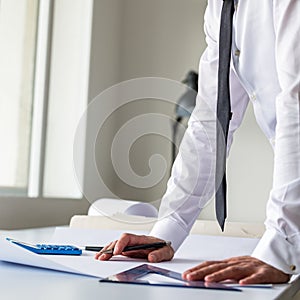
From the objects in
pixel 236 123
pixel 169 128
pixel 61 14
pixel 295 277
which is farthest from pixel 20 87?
pixel 295 277

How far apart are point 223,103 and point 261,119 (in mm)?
132

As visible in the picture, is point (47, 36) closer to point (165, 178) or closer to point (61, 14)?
point (61, 14)

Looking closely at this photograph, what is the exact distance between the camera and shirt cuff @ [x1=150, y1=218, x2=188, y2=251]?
43.2 inches

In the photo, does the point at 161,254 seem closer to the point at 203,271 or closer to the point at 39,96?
the point at 203,271

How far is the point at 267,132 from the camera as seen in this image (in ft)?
3.91

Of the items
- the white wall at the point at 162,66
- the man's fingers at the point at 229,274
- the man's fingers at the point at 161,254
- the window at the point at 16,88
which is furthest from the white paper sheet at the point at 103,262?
the white wall at the point at 162,66

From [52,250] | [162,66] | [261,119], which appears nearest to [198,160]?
[261,119]

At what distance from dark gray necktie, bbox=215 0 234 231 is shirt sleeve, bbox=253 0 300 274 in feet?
0.45

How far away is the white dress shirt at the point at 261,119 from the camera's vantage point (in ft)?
2.73

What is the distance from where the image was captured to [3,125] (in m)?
2.45

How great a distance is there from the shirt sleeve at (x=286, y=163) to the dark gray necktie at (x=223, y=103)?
138 millimetres

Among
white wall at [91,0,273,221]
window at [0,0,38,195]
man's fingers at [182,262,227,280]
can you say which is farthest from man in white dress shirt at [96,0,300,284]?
white wall at [91,0,273,221]

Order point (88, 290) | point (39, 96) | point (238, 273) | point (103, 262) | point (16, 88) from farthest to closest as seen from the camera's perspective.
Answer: point (39, 96) → point (16, 88) → point (103, 262) → point (238, 273) → point (88, 290)

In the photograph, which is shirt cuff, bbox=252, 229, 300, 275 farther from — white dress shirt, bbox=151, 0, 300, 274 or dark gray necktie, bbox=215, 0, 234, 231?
dark gray necktie, bbox=215, 0, 234, 231
